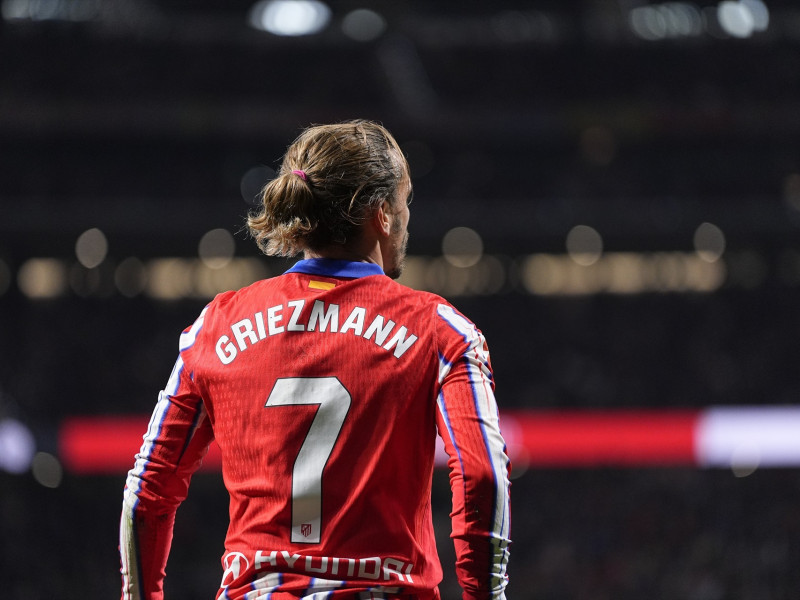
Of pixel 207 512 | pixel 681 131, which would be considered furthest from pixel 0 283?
pixel 681 131

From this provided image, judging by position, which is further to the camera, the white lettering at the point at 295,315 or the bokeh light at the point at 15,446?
the bokeh light at the point at 15,446

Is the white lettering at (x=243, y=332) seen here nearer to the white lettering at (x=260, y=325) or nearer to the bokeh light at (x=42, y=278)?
the white lettering at (x=260, y=325)

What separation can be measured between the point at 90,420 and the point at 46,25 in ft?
22.5

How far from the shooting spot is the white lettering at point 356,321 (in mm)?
1244

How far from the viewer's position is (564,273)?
1617 centimetres

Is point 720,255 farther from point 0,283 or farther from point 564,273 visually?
point 0,283

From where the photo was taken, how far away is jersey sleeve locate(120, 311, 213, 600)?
4.32ft

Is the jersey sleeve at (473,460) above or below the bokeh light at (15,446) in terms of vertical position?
below

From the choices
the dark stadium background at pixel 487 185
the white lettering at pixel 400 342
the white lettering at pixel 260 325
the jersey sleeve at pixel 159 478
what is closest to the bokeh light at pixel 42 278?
the dark stadium background at pixel 487 185

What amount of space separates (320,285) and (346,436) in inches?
9.0

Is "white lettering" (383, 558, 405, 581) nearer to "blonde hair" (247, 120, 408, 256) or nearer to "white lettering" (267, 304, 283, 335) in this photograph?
"white lettering" (267, 304, 283, 335)

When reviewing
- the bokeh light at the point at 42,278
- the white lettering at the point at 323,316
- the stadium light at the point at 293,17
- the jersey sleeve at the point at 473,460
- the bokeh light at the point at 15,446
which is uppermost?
the stadium light at the point at 293,17

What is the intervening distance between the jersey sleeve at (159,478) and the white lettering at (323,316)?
188mm

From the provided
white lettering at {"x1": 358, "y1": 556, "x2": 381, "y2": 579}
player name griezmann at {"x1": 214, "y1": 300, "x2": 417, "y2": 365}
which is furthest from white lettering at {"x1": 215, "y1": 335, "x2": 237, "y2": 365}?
white lettering at {"x1": 358, "y1": 556, "x2": 381, "y2": 579}
